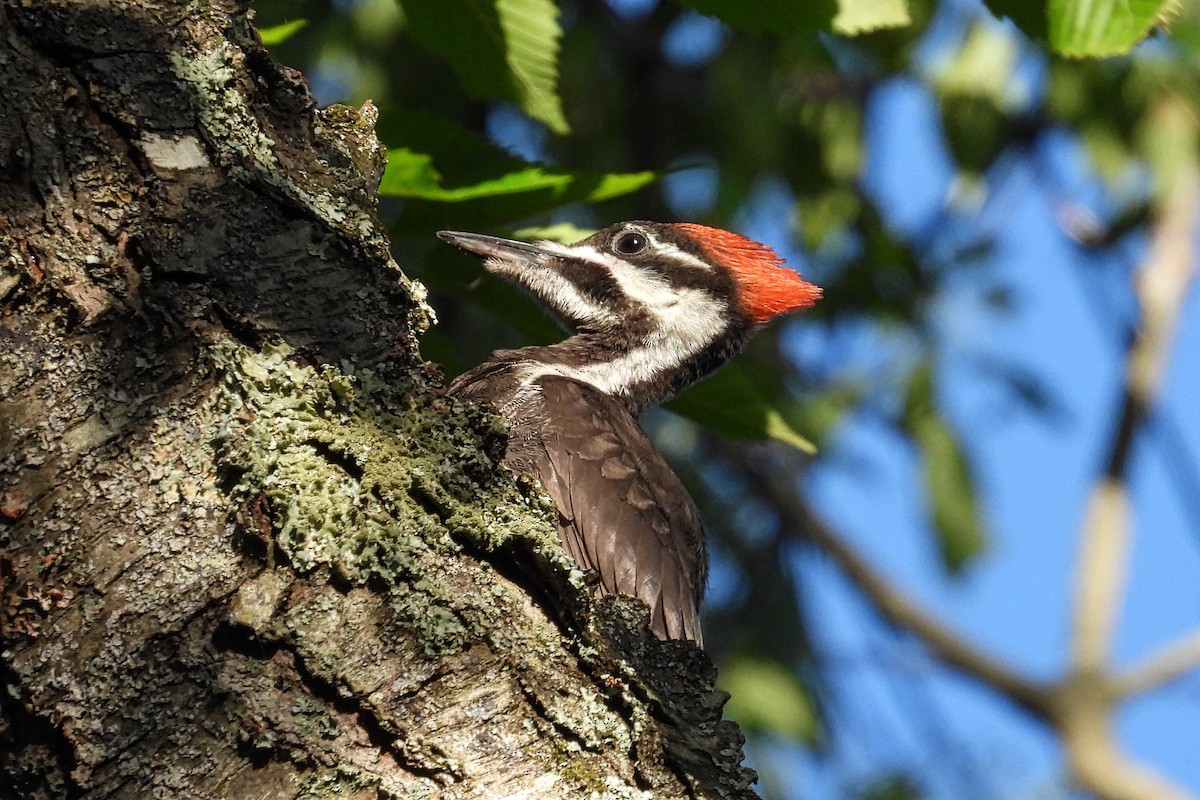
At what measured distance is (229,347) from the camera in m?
2.00

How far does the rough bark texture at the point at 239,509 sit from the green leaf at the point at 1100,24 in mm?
1539

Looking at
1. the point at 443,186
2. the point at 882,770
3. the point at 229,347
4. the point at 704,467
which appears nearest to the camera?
the point at 229,347

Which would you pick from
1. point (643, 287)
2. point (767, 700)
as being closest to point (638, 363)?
point (643, 287)

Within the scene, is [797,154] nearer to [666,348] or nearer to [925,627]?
[666,348]

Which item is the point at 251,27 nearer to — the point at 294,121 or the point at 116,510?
the point at 294,121

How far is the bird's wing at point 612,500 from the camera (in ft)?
11.6

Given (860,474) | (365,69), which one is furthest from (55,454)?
(860,474)

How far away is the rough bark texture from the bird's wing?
1.31m

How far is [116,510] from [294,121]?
78 cm

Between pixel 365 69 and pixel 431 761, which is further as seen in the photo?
pixel 365 69

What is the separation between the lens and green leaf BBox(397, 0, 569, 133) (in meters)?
3.05

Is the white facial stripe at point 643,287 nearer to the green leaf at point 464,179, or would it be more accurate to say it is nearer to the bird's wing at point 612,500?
the bird's wing at point 612,500

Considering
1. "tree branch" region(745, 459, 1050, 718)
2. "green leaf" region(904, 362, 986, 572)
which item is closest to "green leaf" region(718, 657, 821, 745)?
"green leaf" region(904, 362, 986, 572)

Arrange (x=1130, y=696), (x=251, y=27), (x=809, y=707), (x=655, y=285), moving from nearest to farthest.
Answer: (x=251, y=27) → (x=655, y=285) → (x=809, y=707) → (x=1130, y=696)
